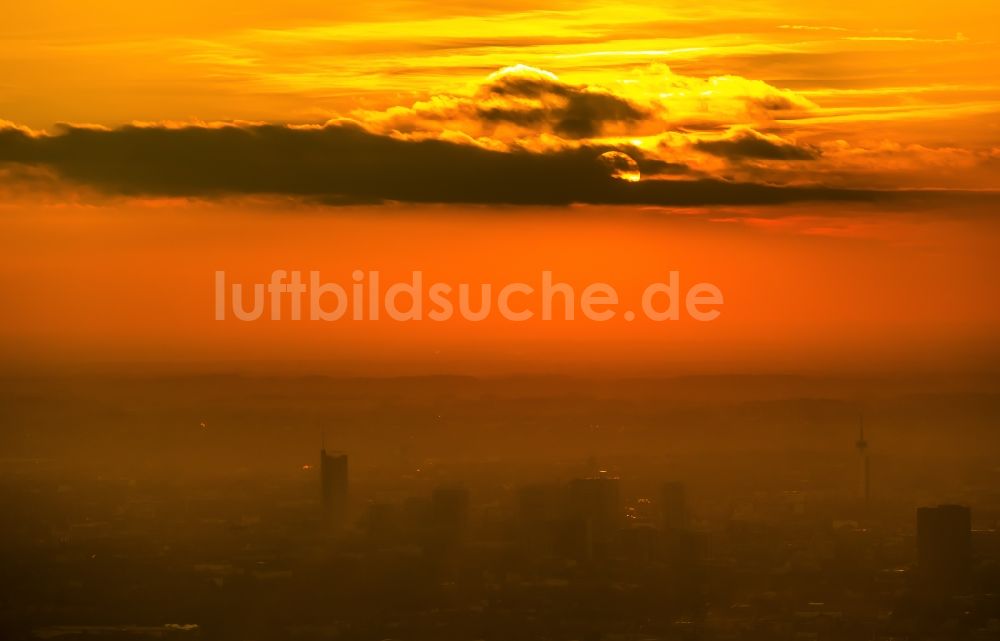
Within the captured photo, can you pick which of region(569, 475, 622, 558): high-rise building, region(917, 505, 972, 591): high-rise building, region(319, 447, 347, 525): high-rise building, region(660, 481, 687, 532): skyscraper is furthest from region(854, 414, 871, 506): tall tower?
region(319, 447, 347, 525): high-rise building

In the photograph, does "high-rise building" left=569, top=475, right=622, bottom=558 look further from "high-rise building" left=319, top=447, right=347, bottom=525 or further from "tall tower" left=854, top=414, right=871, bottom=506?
"tall tower" left=854, top=414, right=871, bottom=506

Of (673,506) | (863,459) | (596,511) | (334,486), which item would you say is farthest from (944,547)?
(863,459)

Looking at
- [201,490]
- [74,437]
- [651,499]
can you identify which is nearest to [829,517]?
[651,499]

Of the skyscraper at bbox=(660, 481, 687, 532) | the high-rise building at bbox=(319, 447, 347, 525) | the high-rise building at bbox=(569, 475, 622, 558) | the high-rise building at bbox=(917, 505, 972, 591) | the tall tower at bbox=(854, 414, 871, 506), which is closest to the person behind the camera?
the high-rise building at bbox=(917, 505, 972, 591)

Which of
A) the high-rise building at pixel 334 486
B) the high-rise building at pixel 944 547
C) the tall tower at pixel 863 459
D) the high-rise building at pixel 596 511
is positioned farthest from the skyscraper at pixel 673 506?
the tall tower at pixel 863 459

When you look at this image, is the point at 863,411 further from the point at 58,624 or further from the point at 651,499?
the point at 58,624

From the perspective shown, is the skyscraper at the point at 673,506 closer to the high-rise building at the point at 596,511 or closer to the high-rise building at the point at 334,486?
the high-rise building at the point at 596,511
